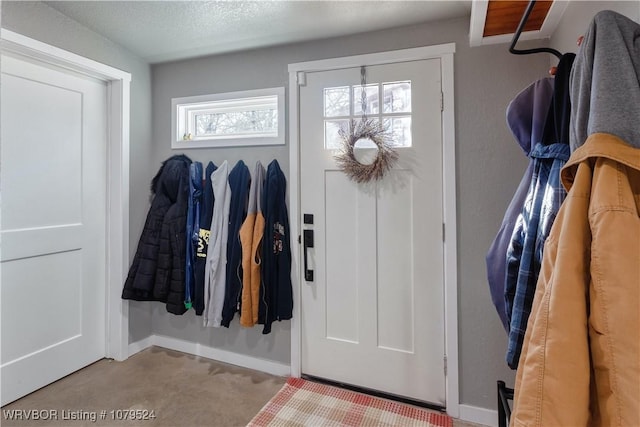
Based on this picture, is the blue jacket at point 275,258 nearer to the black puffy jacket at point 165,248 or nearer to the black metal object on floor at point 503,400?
the black puffy jacket at point 165,248

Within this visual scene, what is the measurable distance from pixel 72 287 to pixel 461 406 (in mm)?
2595

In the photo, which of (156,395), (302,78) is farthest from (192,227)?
(302,78)

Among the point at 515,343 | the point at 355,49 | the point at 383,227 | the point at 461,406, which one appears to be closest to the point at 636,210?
the point at 515,343

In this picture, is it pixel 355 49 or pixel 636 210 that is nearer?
pixel 636 210

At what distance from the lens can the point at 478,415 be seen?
1.75 meters

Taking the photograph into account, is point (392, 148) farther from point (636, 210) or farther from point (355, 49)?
point (636, 210)

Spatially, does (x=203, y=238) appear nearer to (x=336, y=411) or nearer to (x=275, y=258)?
(x=275, y=258)

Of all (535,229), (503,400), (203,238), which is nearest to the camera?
(535,229)

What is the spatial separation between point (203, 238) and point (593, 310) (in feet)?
6.89

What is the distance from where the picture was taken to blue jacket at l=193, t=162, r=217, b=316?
7.14ft

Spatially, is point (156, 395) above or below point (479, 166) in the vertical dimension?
below

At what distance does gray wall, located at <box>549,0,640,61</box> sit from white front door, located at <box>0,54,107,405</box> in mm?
2818

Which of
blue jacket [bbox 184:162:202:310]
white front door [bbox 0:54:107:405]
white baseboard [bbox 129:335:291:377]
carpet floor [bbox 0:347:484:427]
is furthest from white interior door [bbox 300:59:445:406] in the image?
white front door [bbox 0:54:107:405]

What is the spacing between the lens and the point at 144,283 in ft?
7.37
